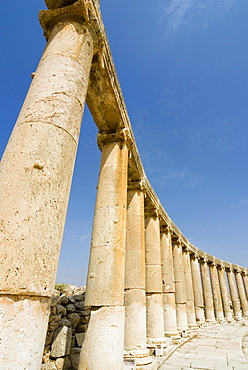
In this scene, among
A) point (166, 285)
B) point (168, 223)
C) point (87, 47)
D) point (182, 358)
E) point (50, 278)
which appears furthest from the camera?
point (168, 223)

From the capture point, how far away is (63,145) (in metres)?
3.87

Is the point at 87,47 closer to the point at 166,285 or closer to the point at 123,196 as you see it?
the point at 123,196

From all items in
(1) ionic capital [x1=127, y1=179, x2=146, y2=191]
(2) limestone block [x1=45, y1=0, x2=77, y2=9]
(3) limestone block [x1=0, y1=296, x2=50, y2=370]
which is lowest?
(3) limestone block [x1=0, y1=296, x2=50, y2=370]

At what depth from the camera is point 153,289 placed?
39.5 ft

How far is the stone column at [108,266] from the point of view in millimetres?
5465

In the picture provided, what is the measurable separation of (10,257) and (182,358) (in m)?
10.9

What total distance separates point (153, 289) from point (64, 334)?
18.6 ft

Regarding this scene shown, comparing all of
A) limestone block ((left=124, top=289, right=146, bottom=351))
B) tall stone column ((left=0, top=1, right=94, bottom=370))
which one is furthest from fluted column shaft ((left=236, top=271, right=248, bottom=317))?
tall stone column ((left=0, top=1, right=94, bottom=370))

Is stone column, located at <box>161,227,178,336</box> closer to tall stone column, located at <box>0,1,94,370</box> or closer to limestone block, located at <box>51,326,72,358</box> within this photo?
limestone block, located at <box>51,326,72,358</box>

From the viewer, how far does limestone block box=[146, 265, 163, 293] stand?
12086 millimetres

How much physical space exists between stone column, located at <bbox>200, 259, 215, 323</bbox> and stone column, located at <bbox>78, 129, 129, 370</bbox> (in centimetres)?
2335

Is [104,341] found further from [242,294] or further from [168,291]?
[242,294]

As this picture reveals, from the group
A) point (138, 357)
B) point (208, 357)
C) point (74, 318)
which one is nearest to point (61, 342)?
point (74, 318)

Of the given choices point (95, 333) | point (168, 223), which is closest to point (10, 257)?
point (95, 333)
